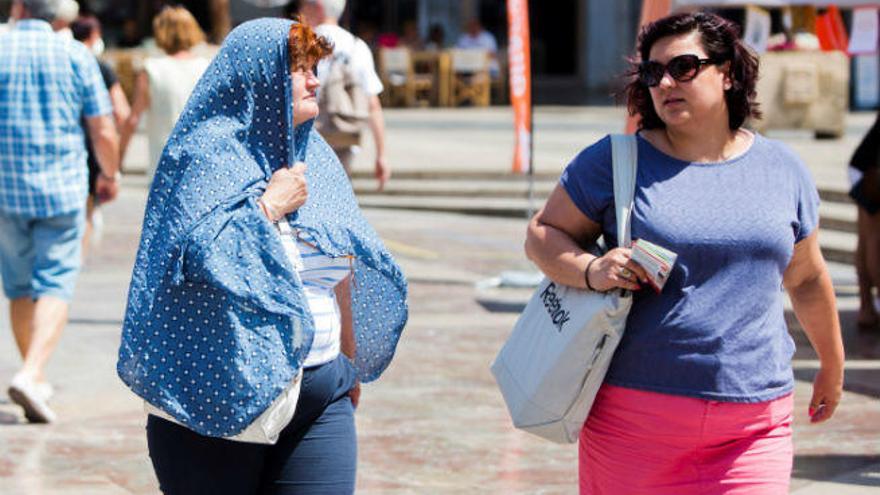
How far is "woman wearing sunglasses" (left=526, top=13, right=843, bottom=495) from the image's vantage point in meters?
3.86

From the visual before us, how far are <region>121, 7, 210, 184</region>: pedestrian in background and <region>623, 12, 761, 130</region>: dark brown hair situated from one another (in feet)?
15.8

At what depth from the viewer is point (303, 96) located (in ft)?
12.5

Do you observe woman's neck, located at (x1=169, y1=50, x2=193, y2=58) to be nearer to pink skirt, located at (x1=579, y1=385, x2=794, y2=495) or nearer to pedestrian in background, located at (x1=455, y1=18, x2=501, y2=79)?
pink skirt, located at (x1=579, y1=385, x2=794, y2=495)

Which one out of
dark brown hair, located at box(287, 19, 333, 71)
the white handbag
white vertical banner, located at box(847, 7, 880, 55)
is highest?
dark brown hair, located at box(287, 19, 333, 71)

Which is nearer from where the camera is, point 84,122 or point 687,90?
point 687,90

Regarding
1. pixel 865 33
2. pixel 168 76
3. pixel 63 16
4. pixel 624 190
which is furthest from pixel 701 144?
pixel 865 33

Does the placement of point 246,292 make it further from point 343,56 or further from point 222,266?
point 343,56

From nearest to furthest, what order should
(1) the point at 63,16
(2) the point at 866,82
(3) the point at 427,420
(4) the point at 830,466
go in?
(4) the point at 830,466
(3) the point at 427,420
(1) the point at 63,16
(2) the point at 866,82

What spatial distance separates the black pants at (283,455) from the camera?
147 inches

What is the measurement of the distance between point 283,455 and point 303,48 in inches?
36.1

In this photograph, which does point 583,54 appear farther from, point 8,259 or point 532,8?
point 8,259

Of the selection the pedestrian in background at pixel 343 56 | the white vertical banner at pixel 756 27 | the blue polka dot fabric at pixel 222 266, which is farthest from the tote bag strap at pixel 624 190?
the white vertical banner at pixel 756 27

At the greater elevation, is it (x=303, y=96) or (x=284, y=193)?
(x=303, y=96)

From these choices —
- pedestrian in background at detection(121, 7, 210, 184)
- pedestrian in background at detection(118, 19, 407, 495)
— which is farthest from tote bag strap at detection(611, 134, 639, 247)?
pedestrian in background at detection(121, 7, 210, 184)
